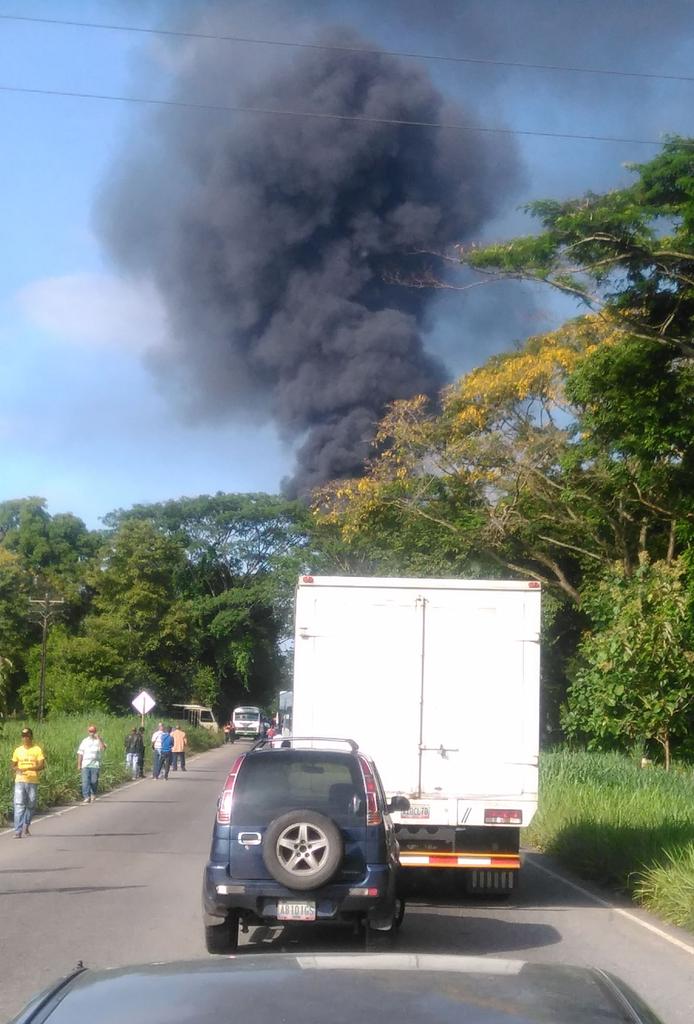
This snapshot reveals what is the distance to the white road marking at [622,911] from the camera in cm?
1020

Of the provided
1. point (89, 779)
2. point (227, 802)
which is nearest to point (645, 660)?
point (89, 779)

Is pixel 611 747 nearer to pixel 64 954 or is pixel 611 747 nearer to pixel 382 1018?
pixel 64 954

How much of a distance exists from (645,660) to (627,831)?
28.6 feet

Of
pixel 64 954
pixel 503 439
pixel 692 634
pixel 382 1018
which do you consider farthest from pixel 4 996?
pixel 503 439

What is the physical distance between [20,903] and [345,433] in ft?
120

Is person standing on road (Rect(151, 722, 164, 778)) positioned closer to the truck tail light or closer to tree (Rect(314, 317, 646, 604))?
tree (Rect(314, 317, 646, 604))

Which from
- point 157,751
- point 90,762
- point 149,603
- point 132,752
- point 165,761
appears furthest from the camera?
point 149,603

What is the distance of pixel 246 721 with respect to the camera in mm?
77188

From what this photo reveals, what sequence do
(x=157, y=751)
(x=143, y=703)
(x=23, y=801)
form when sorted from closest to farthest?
(x=23, y=801)
(x=157, y=751)
(x=143, y=703)

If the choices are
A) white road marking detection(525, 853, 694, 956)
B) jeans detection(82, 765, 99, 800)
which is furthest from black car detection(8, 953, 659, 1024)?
jeans detection(82, 765, 99, 800)

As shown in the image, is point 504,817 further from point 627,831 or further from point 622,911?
point 627,831

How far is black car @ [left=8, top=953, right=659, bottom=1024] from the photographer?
2.52 m

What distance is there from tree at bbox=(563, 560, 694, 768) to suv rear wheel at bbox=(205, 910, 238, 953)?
48.4 feet

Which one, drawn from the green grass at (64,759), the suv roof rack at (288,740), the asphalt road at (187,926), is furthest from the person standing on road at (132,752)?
the suv roof rack at (288,740)
